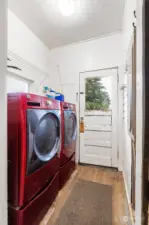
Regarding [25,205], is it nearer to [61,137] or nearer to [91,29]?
[61,137]

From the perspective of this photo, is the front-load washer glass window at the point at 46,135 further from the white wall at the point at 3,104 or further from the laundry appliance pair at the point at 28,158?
the white wall at the point at 3,104

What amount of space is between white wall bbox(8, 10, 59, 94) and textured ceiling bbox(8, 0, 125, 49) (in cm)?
12

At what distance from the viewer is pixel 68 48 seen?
2.75m

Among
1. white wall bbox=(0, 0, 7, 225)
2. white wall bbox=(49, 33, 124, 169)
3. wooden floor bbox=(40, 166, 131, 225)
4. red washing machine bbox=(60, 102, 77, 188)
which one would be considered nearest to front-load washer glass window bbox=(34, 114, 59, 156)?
red washing machine bbox=(60, 102, 77, 188)

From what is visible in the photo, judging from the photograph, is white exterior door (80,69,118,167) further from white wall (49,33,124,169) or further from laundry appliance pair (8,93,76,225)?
laundry appliance pair (8,93,76,225)

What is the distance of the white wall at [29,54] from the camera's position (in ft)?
6.23

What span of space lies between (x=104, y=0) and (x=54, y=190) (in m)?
2.44

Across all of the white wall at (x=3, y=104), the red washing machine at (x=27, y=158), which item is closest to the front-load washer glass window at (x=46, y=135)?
the red washing machine at (x=27, y=158)

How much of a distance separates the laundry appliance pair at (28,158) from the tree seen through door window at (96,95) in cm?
→ 134

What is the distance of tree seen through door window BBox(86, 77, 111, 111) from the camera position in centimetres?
247

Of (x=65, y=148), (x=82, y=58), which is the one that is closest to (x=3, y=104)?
(x=65, y=148)

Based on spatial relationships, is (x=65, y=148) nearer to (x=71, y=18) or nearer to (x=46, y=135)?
(x=46, y=135)

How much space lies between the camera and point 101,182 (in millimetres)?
1964

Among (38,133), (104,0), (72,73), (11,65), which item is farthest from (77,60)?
(38,133)
